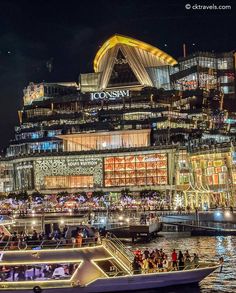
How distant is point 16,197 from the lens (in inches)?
5699

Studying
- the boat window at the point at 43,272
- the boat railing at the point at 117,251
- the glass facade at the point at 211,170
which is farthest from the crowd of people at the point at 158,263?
the glass facade at the point at 211,170

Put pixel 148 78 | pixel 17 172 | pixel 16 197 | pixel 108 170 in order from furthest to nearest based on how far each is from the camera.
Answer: pixel 148 78, pixel 17 172, pixel 108 170, pixel 16 197

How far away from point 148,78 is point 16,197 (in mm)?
68883

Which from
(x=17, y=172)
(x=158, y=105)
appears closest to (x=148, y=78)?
(x=158, y=105)

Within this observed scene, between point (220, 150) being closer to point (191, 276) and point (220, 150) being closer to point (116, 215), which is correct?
point (116, 215)

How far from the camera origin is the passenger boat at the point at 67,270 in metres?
40.8

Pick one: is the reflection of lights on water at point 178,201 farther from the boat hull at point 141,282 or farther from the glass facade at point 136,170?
the boat hull at point 141,282

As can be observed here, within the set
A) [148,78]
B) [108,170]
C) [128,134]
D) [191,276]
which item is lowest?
[191,276]

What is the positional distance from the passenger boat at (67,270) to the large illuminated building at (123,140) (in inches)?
3627

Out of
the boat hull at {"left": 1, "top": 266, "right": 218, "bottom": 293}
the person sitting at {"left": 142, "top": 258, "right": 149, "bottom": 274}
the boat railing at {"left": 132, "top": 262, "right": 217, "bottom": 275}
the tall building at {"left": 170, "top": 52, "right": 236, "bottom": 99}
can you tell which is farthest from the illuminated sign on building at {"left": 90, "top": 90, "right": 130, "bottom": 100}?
the person sitting at {"left": 142, "top": 258, "right": 149, "bottom": 274}

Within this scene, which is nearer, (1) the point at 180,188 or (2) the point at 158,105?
(1) the point at 180,188

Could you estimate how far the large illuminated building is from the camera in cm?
15125

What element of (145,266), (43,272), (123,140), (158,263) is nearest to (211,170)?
(123,140)

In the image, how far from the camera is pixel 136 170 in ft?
513
